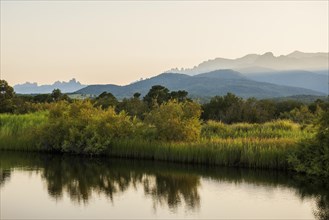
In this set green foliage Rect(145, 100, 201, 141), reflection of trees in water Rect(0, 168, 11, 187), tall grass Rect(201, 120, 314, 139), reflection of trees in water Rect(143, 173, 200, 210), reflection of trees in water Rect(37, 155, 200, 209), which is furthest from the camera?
tall grass Rect(201, 120, 314, 139)

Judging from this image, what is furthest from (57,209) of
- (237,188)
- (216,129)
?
(216,129)

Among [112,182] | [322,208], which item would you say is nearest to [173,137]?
[112,182]

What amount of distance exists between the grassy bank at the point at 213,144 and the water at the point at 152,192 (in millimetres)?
906

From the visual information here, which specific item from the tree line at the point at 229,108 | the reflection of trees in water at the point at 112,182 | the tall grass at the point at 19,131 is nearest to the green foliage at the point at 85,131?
the tall grass at the point at 19,131

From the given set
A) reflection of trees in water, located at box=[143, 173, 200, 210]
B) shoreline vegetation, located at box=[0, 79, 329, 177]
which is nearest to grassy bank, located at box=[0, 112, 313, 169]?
shoreline vegetation, located at box=[0, 79, 329, 177]

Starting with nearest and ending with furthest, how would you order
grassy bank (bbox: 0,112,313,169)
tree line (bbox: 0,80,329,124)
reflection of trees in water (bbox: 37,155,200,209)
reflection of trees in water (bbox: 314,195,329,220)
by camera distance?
1. reflection of trees in water (bbox: 314,195,329,220)
2. reflection of trees in water (bbox: 37,155,200,209)
3. grassy bank (bbox: 0,112,313,169)
4. tree line (bbox: 0,80,329,124)

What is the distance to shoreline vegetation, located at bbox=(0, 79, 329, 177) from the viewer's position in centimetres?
2383

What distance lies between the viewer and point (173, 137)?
2923 centimetres

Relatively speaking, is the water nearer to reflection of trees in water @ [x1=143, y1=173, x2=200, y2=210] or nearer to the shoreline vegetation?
reflection of trees in water @ [x1=143, y1=173, x2=200, y2=210]

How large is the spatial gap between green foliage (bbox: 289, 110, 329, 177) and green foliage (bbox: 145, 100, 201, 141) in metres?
7.12

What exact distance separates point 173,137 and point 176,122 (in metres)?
0.93

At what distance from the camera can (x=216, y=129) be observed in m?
32.8

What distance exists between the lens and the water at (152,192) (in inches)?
659

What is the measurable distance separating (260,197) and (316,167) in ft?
15.7
